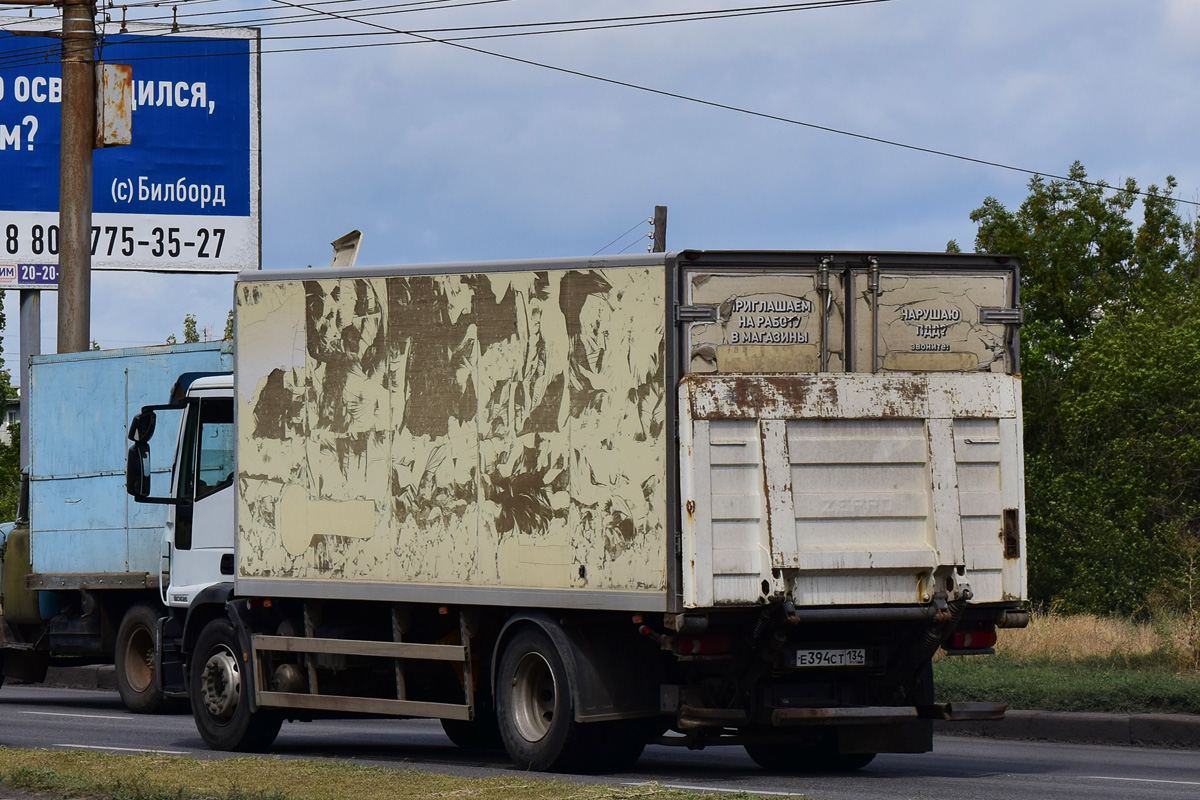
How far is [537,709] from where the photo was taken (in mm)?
11531

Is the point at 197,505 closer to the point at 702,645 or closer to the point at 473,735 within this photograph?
the point at 473,735

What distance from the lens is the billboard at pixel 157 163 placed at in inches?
1037

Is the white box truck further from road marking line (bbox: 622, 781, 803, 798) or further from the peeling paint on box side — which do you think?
road marking line (bbox: 622, 781, 803, 798)

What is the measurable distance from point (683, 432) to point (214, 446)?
534 centimetres

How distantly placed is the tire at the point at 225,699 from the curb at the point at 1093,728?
5.41 meters

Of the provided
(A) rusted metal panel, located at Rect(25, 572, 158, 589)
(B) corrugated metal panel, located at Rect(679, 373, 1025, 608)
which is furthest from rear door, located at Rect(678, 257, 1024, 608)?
(A) rusted metal panel, located at Rect(25, 572, 158, 589)

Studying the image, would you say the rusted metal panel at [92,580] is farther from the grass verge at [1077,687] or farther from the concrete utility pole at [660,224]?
the concrete utility pole at [660,224]

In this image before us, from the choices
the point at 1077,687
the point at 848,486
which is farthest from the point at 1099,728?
the point at 848,486

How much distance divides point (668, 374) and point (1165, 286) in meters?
35.2

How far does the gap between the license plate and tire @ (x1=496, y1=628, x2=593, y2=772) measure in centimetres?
132

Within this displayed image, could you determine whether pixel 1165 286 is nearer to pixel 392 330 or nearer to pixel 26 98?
pixel 26 98

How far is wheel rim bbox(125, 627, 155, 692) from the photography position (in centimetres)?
1752

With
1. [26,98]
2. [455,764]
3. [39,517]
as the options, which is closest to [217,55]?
[26,98]

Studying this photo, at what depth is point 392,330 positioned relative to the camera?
12.2 m
